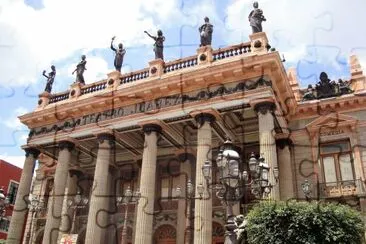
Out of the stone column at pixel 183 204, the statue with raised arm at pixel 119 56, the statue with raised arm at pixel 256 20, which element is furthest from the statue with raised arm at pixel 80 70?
the statue with raised arm at pixel 256 20

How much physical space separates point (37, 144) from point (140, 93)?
301 inches

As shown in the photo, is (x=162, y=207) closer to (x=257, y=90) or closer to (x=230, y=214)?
(x=257, y=90)

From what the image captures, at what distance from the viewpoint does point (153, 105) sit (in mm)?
20734

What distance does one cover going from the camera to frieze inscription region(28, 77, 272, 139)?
1866 cm

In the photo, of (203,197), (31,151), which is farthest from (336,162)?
(31,151)

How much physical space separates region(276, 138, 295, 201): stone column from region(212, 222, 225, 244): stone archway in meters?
3.94

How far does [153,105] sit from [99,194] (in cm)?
528

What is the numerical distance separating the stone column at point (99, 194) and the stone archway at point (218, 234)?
5982mm

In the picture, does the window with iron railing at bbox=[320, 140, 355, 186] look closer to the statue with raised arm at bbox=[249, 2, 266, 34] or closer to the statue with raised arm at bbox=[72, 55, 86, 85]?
the statue with raised arm at bbox=[249, 2, 266, 34]

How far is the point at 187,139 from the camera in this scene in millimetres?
22906

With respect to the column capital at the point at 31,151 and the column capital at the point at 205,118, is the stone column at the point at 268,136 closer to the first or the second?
the column capital at the point at 205,118

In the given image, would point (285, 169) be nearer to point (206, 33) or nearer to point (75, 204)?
point (206, 33)

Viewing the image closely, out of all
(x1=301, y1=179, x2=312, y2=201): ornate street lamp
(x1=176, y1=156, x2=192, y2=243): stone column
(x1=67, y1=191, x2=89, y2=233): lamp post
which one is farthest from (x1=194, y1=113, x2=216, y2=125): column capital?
(x1=67, y1=191, x2=89, y2=233): lamp post

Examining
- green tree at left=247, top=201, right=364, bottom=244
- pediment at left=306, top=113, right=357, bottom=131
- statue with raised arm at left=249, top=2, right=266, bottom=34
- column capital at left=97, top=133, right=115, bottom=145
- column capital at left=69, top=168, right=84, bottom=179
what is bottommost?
green tree at left=247, top=201, right=364, bottom=244
